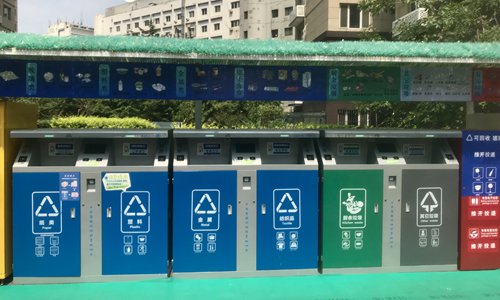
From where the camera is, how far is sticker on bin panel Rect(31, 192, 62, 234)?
4.59 meters

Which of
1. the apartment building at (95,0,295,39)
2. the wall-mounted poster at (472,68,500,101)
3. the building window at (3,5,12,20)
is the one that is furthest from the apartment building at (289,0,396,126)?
the building window at (3,5,12,20)

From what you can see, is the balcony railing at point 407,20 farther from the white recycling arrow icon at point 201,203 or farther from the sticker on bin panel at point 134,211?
the sticker on bin panel at point 134,211

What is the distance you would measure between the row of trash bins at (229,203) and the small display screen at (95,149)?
11mm

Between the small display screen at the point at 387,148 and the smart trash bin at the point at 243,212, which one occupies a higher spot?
the small display screen at the point at 387,148

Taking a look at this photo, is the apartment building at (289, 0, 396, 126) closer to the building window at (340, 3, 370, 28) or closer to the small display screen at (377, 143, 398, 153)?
the building window at (340, 3, 370, 28)

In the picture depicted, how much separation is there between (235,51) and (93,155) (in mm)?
1725

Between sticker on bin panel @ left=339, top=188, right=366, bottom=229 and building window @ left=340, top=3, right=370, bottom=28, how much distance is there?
92.9ft

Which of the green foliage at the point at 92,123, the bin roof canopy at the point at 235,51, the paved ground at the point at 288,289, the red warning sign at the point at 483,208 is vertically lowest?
the paved ground at the point at 288,289

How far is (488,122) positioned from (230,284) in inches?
134

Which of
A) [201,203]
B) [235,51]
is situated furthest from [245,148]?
[235,51]

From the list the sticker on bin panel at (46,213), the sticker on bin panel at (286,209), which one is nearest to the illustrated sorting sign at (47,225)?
the sticker on bin panel at (46,213)

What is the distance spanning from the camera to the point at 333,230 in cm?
492

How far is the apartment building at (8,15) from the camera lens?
4206 centimetres

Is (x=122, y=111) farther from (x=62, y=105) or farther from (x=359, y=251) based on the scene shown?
(x=359, y=251)
